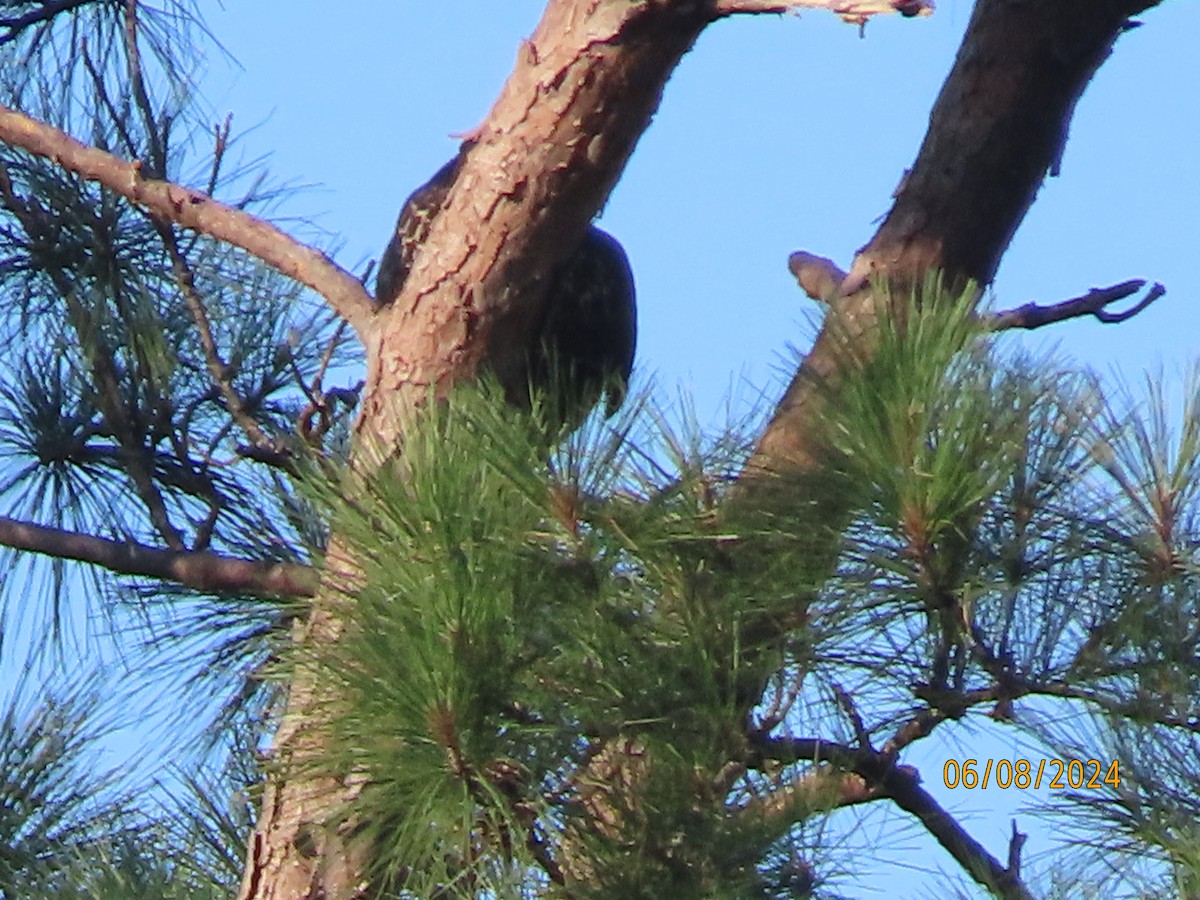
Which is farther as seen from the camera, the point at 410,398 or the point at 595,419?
the point at 410,398

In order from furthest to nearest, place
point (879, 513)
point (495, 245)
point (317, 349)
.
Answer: point (317, 349) → point (495, 245) → point (879, 513)

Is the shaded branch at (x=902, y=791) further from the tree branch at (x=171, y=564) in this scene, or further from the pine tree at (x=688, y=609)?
the tree branch at (x=171, y=564)

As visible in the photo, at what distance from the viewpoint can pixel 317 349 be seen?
6.30ft

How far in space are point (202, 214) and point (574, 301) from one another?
0.37m

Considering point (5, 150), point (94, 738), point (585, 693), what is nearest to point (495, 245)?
point (585, 693)

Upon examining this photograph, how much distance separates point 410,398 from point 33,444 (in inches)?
25.1

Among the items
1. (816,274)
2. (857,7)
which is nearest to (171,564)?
(816,274)

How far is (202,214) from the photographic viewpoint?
1654mm

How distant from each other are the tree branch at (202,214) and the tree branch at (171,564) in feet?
0.69

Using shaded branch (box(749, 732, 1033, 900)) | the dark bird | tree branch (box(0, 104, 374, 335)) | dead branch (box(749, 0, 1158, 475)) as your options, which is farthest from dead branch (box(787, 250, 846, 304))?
shaded branch (box(749, 732, 1033, 900))

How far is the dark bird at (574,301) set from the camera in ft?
5.00

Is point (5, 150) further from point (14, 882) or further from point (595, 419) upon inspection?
point (595, 419)

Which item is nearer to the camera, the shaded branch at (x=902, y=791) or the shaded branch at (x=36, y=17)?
the shaded branch at (x=902, y=791)

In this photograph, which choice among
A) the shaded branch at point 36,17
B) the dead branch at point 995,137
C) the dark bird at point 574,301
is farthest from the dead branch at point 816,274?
the shaded branch at point 36,17
